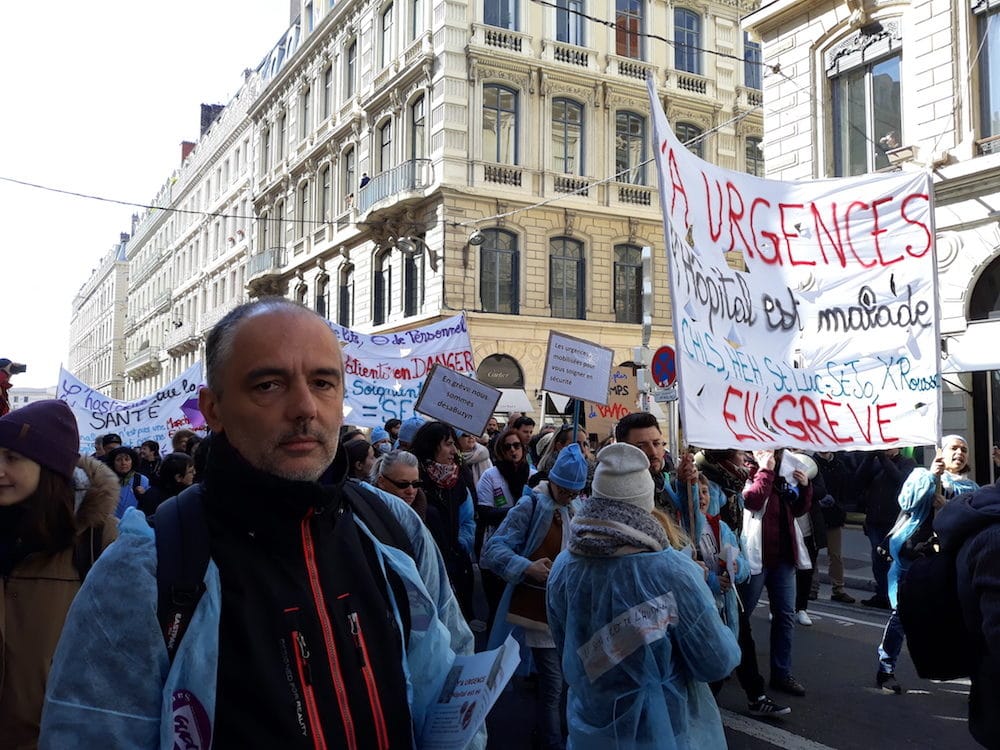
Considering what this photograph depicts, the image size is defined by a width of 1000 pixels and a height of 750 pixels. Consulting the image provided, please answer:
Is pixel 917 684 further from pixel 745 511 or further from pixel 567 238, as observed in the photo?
pixel 567 238

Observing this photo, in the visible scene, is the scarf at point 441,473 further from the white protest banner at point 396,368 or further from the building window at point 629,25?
the building window at point 629,25

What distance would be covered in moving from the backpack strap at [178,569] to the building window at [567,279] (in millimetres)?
23904

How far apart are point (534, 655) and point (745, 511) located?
247 cm

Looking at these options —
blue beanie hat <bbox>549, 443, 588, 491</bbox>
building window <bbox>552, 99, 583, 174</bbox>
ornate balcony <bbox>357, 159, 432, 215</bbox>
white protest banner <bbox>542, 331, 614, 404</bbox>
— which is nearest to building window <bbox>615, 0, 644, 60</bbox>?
building window <bbox>552, 99, 583, 174</bbox>

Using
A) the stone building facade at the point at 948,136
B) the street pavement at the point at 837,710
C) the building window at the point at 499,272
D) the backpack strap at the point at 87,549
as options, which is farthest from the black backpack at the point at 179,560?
the building window at the point at 499,272

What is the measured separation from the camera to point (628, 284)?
2645 centimetres

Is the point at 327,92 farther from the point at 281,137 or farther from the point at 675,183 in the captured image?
the point at 675,183

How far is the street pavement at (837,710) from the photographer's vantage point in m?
4.90

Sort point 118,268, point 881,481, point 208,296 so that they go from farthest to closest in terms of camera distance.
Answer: point 118,268
point 208,296
point 881,481

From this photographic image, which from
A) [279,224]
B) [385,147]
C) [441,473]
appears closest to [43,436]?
[441,473]

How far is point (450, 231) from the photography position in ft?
79.0

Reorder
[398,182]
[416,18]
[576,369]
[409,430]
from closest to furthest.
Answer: [576,369]
[409,430]
[398,182]
[416,18]

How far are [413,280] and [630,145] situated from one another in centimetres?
823

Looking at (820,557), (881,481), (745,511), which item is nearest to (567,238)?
(820,557)
